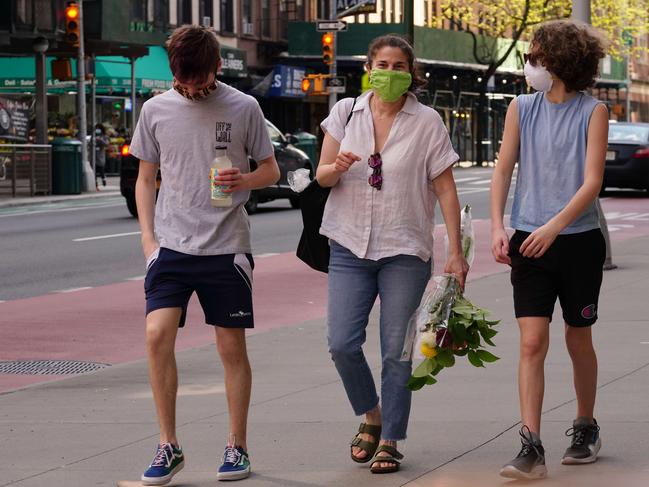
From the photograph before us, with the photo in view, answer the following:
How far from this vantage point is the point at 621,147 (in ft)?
101

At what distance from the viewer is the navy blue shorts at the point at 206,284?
620 centimetres

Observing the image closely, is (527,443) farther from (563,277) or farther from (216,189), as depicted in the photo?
(216,189)

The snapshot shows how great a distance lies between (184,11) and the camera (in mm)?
50312

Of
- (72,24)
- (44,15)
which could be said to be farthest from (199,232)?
(44,15)

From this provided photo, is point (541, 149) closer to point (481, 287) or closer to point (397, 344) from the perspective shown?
point (397, 344)

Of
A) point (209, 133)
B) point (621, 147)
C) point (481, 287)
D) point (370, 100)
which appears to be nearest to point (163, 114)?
point (209, 133)

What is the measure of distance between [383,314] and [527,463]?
850mm

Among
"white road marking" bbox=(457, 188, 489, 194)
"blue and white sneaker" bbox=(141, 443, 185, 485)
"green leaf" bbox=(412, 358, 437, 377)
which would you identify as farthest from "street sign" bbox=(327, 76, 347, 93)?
"blue and white sneaker" bbox=(141, 443, 185, 485)

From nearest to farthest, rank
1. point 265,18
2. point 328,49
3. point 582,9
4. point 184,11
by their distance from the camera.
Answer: point 582,9
point 328,49
point 184,11
point 265,18

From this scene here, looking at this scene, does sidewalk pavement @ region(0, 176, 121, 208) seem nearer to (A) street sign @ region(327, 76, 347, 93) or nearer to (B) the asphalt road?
(B) the asphalt road

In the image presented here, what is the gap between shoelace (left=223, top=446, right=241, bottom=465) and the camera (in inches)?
242

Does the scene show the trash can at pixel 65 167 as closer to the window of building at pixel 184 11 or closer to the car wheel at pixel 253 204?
the car wheel at pixel 253 204

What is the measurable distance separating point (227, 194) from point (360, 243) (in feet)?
1.93

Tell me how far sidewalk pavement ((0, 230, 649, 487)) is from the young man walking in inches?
14.1
